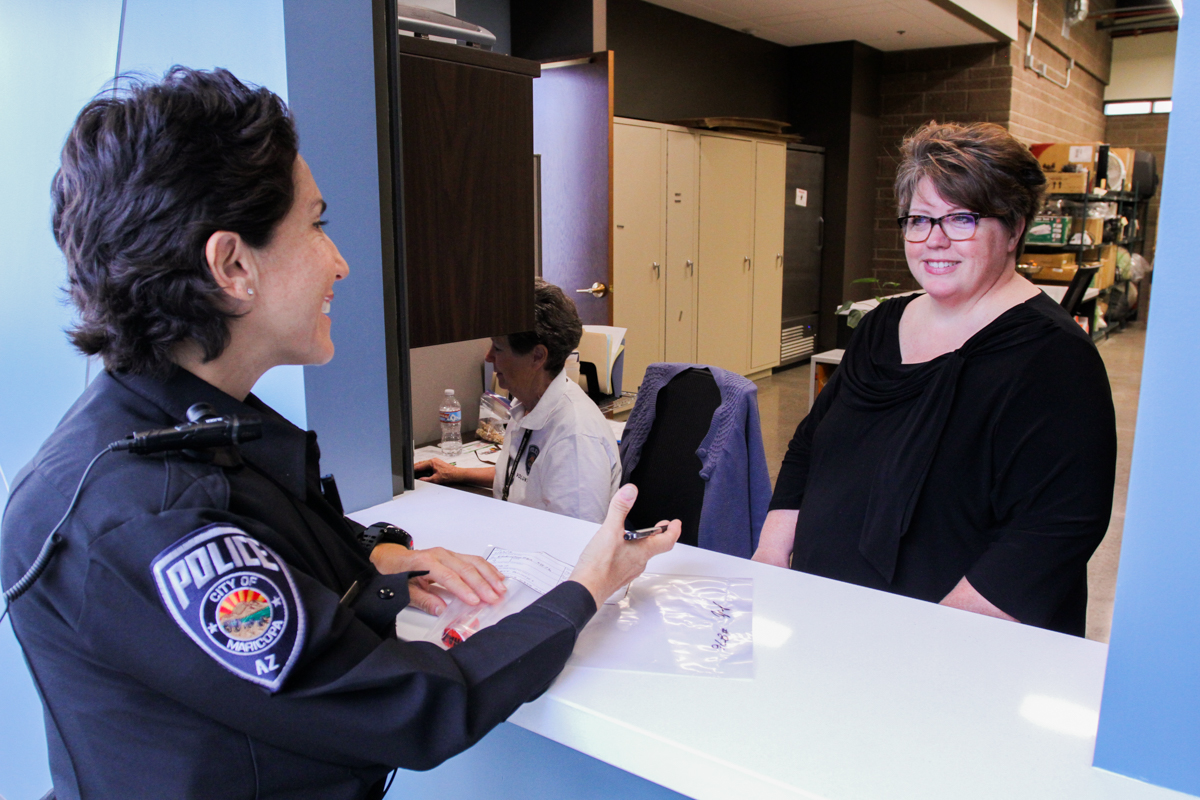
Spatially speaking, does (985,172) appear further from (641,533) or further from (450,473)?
(450,473)

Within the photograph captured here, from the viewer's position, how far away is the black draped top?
1.36 metres

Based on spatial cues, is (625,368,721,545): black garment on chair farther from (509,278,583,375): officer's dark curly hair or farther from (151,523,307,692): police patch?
(151,523,307,692): police patch

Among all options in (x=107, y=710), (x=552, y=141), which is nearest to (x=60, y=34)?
(x=107, y=710)

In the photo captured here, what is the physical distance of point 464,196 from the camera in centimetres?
171

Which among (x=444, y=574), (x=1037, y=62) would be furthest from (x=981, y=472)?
(x=1037, y=62)

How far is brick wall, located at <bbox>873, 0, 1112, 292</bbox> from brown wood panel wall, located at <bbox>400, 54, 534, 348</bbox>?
22.6 ft

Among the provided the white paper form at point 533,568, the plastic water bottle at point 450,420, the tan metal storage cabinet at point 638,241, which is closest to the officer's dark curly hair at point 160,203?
the white paper form at point 533,568

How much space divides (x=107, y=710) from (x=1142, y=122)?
13598mm

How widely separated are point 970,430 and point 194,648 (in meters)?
1.22

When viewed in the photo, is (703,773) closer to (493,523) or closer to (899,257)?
(493,523)

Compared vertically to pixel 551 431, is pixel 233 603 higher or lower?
higher

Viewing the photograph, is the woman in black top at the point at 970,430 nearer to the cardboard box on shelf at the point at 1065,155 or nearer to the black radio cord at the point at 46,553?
the black radio cord at the point at 46,553

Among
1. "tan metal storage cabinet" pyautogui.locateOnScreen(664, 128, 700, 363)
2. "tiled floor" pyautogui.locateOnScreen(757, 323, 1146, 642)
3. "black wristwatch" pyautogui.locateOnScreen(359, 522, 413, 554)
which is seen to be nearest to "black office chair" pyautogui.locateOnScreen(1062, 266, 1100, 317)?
"tiled floor" pyautogui.locateOnScreen(757, 323, 1146, 642)

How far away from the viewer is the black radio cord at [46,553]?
0.71 metres
